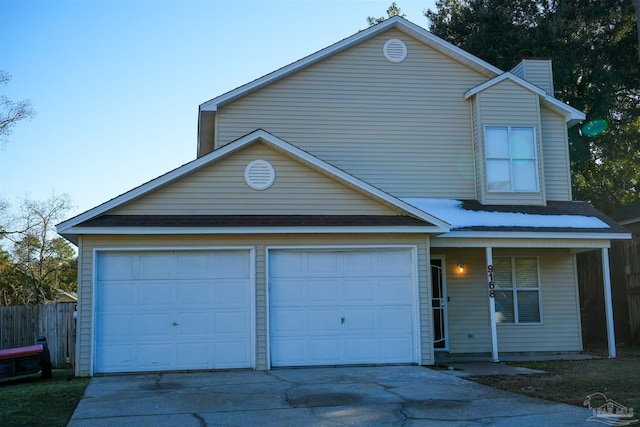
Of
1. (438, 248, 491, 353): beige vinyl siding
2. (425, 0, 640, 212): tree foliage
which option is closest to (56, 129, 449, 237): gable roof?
(438, 248, 491, 353): beige vinyl siding

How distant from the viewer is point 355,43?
17641mm

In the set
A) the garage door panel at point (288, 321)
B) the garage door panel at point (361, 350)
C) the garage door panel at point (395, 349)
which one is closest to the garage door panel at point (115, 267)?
the garage door panel at point (288, 321)

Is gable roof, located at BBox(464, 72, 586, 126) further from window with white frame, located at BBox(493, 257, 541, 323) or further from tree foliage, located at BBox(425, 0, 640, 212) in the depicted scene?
tree foliage, located at BBox(425, 0, 640, 212)

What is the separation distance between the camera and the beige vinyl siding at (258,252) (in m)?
12.9

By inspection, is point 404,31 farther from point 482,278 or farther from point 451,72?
point 482,278

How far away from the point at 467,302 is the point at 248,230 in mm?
6468

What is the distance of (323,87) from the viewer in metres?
17.5

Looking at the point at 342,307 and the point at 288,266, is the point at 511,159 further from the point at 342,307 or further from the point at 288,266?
the point at 288,266

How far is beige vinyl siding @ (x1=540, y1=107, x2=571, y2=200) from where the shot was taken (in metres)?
18.2

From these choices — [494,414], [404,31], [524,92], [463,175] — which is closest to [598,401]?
[494,414]

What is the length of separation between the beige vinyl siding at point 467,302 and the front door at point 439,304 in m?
0.12

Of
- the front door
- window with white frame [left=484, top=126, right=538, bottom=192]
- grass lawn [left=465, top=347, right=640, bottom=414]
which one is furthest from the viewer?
window with white frame [left=484, top=126, right=538, bottom=192]

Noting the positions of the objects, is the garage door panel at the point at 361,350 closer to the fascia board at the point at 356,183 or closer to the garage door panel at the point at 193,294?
the fascia board at the point at 356,183

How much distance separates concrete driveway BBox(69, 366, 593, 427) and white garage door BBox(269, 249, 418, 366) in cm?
129
